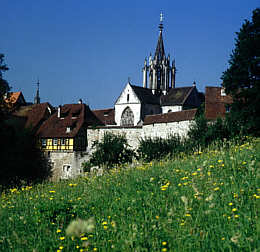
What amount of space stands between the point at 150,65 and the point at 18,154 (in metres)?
44.8

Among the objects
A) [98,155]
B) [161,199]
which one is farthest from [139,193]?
[98,155]

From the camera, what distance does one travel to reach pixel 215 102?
99.8 feet

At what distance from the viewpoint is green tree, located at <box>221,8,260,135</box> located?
2114 centimetres

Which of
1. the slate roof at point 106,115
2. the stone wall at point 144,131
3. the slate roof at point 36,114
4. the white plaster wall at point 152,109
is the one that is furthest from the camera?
the slate roof at point 106,115

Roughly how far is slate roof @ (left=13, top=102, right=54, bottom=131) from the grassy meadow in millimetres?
38269

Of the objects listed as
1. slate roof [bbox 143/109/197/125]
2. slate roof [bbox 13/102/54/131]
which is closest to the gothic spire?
slate roof [bbox 13/102/54/131]

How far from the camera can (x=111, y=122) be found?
59094mm

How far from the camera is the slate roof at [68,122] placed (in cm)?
4116

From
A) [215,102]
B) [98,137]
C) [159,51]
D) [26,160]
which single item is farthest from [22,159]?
[159,51]

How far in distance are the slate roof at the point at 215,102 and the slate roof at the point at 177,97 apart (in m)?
24.8

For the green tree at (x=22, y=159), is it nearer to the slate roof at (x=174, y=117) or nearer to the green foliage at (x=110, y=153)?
the green foliage at (x=110, y=153)

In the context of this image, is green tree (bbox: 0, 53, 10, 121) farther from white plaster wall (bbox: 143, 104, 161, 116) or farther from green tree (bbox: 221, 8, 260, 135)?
white plaster wall (bbox: 143, 104, 161, 116)

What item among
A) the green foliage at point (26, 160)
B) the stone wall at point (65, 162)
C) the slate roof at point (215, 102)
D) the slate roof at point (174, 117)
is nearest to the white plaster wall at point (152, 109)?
the stone wall at point (65, 162)

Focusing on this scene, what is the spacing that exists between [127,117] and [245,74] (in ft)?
122
